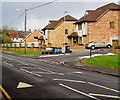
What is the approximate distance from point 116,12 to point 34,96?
42783 millimetres

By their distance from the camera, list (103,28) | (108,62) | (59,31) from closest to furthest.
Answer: (108,62) < (103,28) < (59,31)

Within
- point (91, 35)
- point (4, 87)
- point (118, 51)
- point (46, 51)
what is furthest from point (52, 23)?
point (4, 87)

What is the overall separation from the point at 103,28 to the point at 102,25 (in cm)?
77

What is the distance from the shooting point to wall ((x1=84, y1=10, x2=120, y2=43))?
150 feet

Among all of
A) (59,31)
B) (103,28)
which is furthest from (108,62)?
(59,31)

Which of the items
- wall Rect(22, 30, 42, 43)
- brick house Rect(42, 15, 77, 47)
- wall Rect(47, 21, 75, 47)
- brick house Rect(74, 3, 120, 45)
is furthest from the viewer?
wall Rect(22, 30, 42, 43)

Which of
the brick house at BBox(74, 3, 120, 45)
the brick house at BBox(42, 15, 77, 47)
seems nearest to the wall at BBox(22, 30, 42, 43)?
the brick house at BBox(42, 15, 77, 47)

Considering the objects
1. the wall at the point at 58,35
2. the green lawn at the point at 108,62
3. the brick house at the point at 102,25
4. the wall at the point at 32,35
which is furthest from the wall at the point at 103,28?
the wall at the point at 32,35

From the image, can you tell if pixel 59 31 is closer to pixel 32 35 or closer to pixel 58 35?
pixel 58 35

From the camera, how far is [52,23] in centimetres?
6244

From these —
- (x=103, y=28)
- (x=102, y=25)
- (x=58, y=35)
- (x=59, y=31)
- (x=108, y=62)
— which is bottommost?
(x=108, y=62)

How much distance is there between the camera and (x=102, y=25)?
46.3 m

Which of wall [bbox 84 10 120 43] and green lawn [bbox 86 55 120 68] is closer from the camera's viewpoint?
green lawn [bbox 86 55 120 68]

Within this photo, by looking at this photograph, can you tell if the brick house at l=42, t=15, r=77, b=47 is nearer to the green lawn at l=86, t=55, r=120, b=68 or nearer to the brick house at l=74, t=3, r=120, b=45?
the brick house at l=74, t=3, r=120, b=45
